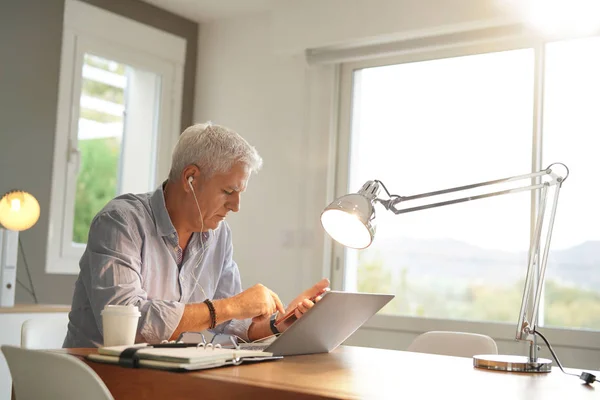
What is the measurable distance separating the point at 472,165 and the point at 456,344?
148 centimetres

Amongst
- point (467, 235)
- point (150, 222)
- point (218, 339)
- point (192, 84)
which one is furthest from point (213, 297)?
point (192, 84)

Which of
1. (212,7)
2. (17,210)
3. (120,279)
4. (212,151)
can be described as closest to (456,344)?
(212,151)

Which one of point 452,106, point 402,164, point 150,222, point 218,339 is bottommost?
point 218,339

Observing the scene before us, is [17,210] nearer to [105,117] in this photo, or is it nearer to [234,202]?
[105,117]

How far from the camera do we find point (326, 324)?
6.07 feet

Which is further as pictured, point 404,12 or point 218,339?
point 404,12

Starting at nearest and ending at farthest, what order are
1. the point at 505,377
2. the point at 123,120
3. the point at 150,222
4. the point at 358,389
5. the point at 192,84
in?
the point at 358,389
the point at 505,377
the point at 150,222
the point at 123,120
the point at 192,84

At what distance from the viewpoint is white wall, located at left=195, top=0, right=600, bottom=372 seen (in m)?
4.11

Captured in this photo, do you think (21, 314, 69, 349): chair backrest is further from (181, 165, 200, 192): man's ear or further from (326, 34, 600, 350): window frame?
(326, 34, 600, 350): window frame

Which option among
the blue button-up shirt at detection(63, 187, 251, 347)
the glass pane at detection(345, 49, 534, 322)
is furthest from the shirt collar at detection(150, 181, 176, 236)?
the glass pane at detection(345, 49, 534, 322)

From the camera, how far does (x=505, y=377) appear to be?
5.42 feet

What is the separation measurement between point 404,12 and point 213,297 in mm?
2086

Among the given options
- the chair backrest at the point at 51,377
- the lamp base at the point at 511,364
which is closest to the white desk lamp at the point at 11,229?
the chair backrest at the point at 51,377

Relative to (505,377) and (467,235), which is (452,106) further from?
(505,377)
